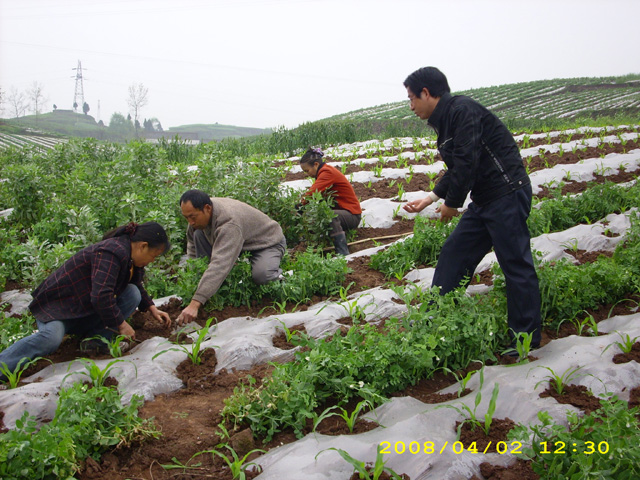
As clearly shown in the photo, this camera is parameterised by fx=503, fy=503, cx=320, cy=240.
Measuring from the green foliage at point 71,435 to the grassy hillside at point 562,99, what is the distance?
1837cm

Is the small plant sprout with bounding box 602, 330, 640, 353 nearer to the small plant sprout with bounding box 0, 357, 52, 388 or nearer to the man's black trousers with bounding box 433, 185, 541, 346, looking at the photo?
the man's black trousers with bounding box 433, 185, 541, 346

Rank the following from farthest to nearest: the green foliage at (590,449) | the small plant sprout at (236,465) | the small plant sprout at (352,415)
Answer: the small plant sprout at (352,415) → the small plant sprout at (236,465) → the green foliage at (590,449)

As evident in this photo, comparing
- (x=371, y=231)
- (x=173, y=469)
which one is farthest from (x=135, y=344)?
(x=371, y=231)

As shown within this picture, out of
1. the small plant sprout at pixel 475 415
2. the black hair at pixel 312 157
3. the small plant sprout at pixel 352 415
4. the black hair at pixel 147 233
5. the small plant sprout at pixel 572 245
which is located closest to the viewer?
the small plant sprout at pixel 475 415

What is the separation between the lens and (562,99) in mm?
29609

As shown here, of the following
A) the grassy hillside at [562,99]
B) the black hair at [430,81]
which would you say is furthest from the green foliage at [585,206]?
the grassy hillside at [562,99]

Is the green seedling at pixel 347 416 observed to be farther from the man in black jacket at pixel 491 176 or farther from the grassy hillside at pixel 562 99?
the grassy hillside at pixel 562 99

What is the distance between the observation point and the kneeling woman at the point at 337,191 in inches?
231

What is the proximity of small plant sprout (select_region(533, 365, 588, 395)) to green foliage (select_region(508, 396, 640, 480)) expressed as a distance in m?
0.40

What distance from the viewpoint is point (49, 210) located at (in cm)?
612

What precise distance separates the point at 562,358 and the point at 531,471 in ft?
3.10

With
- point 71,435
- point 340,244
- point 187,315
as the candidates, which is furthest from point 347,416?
point 340,244

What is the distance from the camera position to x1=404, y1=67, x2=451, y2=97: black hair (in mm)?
3166

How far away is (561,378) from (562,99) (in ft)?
102
